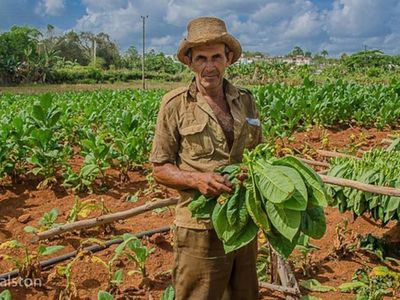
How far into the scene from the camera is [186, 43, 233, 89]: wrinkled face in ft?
8.45

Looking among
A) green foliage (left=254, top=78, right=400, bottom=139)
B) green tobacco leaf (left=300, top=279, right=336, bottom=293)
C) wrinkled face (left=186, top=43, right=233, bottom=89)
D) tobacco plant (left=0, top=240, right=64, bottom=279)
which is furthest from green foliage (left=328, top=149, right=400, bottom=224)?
green foliage (left=254, top=78, right=400, bottom=139)

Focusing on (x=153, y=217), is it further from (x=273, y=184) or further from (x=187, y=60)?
(x=273, y=184)

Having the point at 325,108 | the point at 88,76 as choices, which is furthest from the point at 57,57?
the point at 325,108

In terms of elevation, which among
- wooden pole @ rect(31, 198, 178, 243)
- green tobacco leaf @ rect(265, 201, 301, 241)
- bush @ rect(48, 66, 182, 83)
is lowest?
wooden pole @ rect(31, 198, 178, 243)

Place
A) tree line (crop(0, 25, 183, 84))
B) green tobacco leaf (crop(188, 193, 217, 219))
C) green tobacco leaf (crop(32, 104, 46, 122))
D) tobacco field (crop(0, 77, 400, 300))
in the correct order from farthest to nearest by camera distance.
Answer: tree line (crop(0, 25, 183, 84)) → green tobacco leaf (crop(32, 104, 46, 122)) → green tobacco leaf (crop(188, 193, 217, 219)) → tobacco field (crop(0, 77, 400, 300))

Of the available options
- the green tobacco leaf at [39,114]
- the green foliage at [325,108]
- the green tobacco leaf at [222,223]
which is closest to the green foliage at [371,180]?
the green tobacco leaf at [222,223]

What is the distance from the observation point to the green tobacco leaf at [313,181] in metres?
2.10

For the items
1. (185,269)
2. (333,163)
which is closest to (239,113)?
(185,269)

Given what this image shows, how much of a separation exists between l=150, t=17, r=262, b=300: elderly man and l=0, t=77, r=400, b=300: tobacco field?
24 centimetres

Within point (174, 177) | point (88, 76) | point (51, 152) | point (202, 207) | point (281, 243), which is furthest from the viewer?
point (88, 76)

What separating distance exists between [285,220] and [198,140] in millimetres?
719

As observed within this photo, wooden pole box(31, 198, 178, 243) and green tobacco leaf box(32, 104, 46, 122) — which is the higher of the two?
green tobacco leaf box(32, 104, 46, 122)

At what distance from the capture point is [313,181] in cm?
212

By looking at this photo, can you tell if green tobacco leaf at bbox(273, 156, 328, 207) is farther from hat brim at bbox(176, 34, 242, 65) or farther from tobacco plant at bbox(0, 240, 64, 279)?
tobacco plant at bbox(0, 240, 64, 279)
